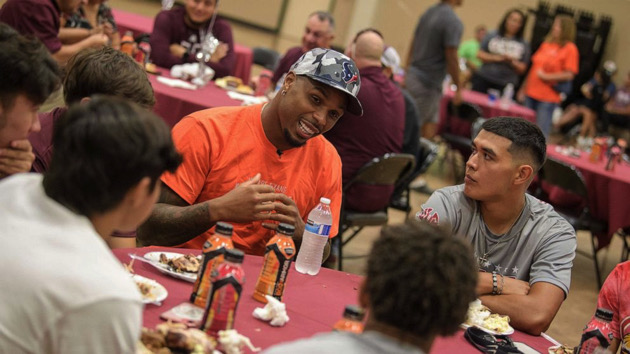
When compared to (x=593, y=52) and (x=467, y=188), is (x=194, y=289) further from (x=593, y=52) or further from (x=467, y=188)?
(x=593, y=52)

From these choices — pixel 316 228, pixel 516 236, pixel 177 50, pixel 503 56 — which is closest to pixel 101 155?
pixel 316 228

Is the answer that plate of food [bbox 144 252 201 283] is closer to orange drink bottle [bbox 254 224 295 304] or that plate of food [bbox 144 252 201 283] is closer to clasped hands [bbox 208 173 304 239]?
orange drink bottle [bbox 254 224 295 304]

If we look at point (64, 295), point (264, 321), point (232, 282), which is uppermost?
point (64, 295)

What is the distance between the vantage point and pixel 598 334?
7.20 ft

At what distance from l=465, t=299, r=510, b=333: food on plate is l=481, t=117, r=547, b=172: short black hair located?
2.40 feet

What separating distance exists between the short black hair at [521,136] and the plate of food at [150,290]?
1514 millimetres

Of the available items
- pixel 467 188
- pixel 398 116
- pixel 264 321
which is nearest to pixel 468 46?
pixel 398 116

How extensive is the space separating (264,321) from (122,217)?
640mm

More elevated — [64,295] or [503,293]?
[64,295]

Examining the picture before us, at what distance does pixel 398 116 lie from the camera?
4.79 meters

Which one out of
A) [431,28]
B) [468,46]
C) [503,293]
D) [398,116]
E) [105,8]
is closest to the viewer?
[503,293]

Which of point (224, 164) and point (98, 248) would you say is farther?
point (224, 164)

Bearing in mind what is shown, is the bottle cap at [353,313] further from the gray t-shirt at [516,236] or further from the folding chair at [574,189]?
the folding chair at [574,189]

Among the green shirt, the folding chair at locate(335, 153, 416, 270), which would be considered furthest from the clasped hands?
the green shirt
